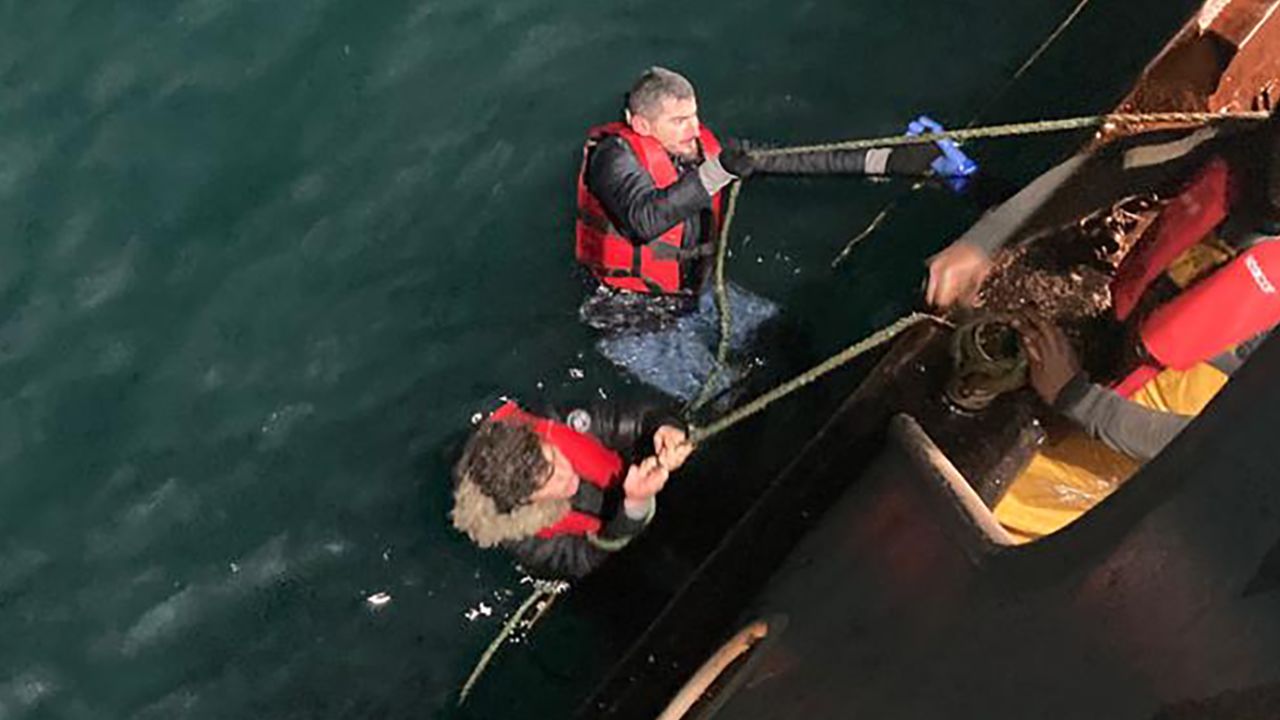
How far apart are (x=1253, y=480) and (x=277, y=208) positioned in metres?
4.97

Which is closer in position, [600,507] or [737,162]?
[600,507]

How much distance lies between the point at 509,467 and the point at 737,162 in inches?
67.2

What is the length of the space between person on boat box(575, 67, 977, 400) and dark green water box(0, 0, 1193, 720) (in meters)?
0.28

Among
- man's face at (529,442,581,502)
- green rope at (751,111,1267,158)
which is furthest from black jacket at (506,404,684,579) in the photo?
green rope at (751,111,1267,158)

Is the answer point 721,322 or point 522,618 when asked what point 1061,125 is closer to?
point 721,322

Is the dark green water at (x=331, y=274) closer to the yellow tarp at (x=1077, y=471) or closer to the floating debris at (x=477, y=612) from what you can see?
the floating debris at (x=477, y=612)

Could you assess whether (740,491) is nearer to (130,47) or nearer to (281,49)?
(281,49)

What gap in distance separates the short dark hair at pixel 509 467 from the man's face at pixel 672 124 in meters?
1.61

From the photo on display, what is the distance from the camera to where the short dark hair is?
4402mm

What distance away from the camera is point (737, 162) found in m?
5.32

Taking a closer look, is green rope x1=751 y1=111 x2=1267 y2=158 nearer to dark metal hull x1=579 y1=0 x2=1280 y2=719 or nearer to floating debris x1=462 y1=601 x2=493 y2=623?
dark metal hull x1=579 y1=0 x2=1280 y2=719

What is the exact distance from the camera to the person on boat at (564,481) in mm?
4430

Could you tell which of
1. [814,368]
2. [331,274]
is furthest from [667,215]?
[331,274]

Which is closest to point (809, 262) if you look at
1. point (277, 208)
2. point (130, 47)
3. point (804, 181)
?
point (804, 181)
